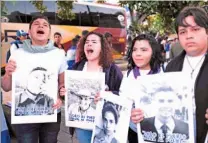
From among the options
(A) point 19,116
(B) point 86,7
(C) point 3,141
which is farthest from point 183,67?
(B) point 86,7

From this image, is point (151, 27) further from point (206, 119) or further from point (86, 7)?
point (206, 119)

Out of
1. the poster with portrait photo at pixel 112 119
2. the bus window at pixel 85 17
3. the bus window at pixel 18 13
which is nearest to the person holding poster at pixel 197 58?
the poster with portrait photo at pixel 112 119

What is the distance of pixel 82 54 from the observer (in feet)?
8.73

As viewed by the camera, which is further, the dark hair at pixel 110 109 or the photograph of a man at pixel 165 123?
the dark hair at pixel 110 109

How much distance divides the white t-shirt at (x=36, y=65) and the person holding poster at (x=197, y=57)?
0.97 m

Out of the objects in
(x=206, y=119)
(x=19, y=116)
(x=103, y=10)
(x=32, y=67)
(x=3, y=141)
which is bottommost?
(x=3, y=141)

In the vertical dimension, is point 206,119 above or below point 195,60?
below

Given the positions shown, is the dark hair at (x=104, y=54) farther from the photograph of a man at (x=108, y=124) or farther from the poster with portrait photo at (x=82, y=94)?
the photograph of a man at (x=108, y=124)

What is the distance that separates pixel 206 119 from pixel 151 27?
24818 mm

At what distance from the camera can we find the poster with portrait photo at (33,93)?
2.46 m

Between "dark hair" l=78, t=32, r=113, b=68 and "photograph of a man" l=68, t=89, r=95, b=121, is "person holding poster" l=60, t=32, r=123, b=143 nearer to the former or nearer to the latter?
"dark hair" l=78, t=32, r=113, b=68

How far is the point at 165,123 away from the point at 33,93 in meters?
1.04

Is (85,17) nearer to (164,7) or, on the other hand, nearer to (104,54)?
(164,7)

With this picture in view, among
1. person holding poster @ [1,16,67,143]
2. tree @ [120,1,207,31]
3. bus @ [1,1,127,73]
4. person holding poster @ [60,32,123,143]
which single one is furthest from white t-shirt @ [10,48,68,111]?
bus @ [1,1,127,73]
